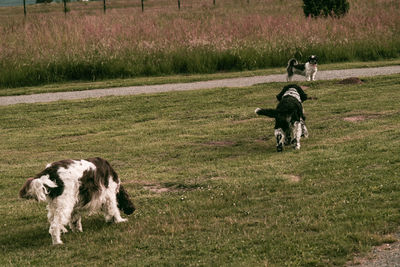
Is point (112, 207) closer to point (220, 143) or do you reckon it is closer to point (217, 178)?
point (217, 178)

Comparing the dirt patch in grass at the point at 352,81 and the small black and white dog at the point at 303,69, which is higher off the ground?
the small black and white dog at the point at 303,69

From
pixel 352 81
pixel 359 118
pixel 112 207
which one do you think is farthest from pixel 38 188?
pixel 352 81

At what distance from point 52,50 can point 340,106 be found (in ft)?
34.5

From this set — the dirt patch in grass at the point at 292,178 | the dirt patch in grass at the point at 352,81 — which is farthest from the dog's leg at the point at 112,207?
the dirt patch in grass at the point at 352,81

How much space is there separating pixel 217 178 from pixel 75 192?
2.62 m

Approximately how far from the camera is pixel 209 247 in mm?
6344

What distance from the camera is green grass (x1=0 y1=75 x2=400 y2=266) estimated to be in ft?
20.9

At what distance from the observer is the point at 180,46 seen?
822 inches

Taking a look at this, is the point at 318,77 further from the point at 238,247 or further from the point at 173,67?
the point at 238,247

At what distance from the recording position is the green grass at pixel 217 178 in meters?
6.37

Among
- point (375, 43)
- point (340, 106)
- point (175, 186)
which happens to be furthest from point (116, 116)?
point (375, 43)

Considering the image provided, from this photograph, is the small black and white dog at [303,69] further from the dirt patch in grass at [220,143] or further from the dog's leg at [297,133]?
the dog's leg at [297,133]

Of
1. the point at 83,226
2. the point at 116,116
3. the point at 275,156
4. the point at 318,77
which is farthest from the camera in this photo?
the point at 318,77

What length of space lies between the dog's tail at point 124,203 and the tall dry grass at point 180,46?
41.7ft
